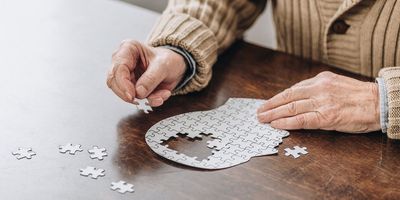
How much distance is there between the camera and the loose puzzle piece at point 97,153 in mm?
1375

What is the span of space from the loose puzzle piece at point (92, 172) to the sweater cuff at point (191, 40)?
1.41ft

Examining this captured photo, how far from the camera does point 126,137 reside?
147cm

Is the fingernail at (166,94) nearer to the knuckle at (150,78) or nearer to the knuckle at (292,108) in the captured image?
the knuckle at (150,78)

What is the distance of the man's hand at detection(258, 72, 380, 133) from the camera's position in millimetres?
1509

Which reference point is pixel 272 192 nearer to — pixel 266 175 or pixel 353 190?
pixel 266 175

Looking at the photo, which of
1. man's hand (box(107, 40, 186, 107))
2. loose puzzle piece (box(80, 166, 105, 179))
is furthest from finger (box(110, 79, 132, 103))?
loose puzzle piece (box(80, 166, 105, 179))

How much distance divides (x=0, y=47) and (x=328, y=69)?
97cm

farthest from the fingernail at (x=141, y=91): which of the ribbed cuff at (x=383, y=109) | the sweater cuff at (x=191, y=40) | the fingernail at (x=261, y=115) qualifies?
the ribbed cuff at (x=383, y=109)

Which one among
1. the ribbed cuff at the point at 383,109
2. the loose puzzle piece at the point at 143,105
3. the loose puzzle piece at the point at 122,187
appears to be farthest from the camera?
the loose puzzle piece at the point at 143,105

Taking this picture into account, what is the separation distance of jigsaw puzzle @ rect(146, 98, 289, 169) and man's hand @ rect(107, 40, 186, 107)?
0.34 feet

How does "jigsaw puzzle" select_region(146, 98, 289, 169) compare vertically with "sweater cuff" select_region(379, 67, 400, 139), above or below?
below

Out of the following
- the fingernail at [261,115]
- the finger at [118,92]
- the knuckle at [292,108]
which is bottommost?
the fingernail at [261,115]

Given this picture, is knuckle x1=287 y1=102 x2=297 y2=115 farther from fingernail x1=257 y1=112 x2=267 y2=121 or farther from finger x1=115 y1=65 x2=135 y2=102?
finger x1=115 y1=65 x2=135 y2=102

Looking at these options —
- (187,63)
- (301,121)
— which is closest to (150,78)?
(187,63)
